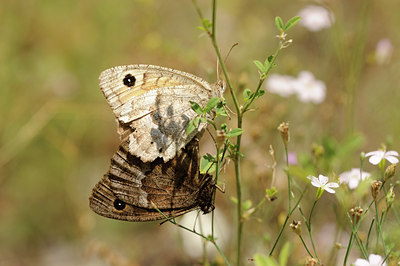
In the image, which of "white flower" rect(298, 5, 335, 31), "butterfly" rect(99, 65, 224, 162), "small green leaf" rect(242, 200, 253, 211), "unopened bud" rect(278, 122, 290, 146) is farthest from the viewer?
"white flower" rect(298, 5, 335, 31)

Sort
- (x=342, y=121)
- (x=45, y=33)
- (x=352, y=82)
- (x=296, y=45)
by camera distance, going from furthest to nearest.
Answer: (x=296, y=45) → (x=45, y=33) → (x=342, y=121) → (x=352, y=82)

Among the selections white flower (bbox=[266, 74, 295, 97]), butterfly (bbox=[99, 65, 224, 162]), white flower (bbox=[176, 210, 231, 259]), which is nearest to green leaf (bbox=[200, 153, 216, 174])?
butterfly (bbox=[99, 65, 224, 162])

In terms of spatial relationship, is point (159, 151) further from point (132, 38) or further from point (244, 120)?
point (132, 38)

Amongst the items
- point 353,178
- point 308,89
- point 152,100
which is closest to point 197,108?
point 152,100

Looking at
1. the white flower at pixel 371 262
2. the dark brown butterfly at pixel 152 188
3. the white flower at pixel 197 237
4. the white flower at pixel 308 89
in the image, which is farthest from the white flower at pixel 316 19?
the white flower at pixel 371 262

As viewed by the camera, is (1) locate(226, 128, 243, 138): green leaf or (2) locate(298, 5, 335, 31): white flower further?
(2) locate(298, 5, 335, 31): white flower

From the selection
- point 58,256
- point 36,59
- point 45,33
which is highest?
point 45,33

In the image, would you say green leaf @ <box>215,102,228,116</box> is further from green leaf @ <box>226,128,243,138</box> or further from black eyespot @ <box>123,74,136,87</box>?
black eyespot @ <box>123,74,136,87</box>

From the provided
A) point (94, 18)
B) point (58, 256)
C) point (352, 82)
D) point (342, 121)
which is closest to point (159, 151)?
point (352, 82)
